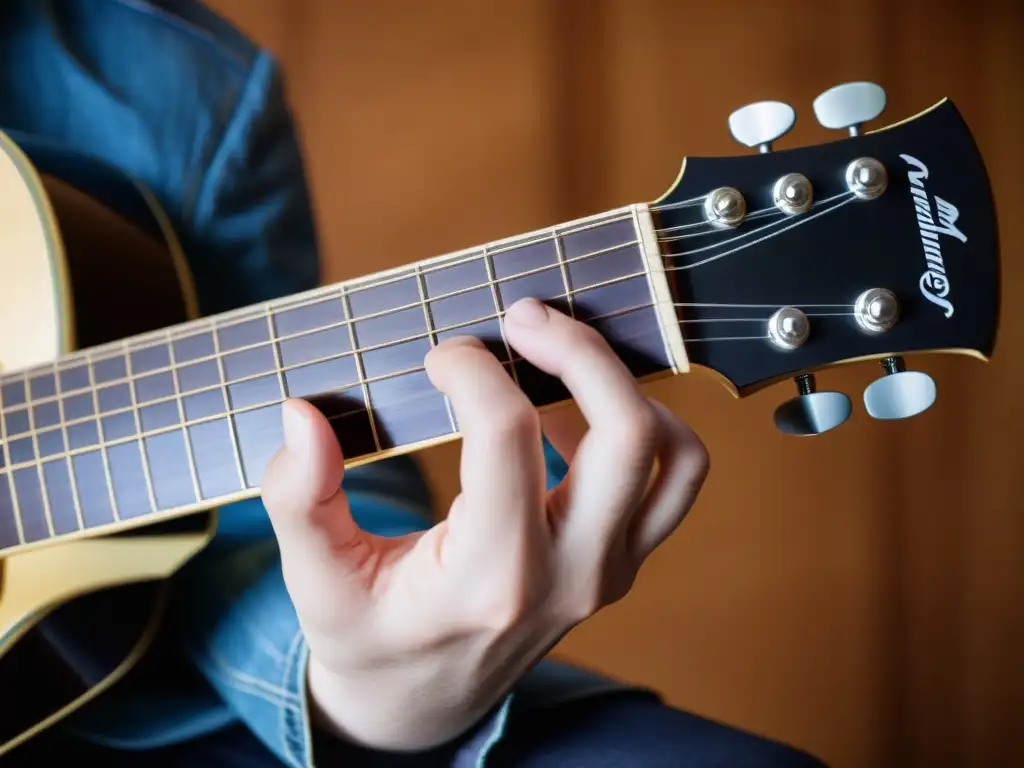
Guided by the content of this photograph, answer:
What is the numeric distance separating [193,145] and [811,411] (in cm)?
64

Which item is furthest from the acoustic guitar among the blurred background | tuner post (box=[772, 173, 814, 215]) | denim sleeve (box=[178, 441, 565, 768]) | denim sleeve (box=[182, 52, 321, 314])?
the blurred background

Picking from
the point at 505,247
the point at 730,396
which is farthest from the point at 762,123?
the point at 730,396

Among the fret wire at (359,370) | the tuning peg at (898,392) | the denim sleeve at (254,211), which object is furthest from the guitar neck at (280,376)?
the denim sleeve at (254,211)

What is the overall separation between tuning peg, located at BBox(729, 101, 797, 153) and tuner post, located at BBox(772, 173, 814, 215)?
0.03 metres

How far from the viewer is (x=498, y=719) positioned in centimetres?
46

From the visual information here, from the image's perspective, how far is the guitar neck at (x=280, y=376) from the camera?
40 cm

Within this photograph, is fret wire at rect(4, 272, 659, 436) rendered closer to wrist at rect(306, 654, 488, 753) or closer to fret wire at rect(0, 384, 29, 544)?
fret wire at rect(0, 384, 29, 544)

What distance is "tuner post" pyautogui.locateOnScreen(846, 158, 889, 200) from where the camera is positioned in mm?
383

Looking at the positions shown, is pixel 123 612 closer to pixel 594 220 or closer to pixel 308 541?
pixel 308 541

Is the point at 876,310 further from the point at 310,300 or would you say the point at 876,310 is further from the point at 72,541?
the point at 72,541

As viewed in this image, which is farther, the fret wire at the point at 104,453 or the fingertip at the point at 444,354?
the fret wire at the point at 104,453

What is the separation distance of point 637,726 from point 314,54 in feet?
3.43

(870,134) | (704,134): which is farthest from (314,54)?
(870,134)

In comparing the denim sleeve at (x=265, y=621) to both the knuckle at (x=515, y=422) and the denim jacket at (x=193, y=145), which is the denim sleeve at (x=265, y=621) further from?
the knuckle at (x=515, y=422)
